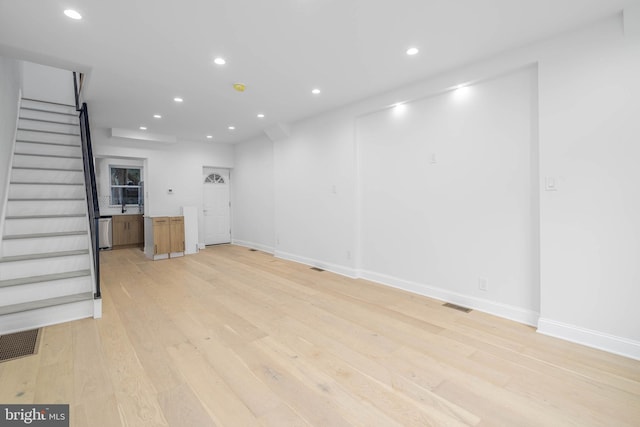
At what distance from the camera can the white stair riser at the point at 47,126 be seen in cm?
476

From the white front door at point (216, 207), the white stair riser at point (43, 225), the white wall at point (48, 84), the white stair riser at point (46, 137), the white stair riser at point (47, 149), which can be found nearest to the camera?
the white stair riser at point (43, 225)

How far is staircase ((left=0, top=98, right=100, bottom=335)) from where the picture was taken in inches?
110

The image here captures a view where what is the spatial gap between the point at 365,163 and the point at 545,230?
2.45 m

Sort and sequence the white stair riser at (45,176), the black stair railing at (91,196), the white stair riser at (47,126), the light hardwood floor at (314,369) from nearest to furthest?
1. the light hardwood floor at (314,369)
2. the black stair railing at (91,196)
3. the white stair riser at (45,176)
4. the white stair riser at (47,126)

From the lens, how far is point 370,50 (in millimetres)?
2871

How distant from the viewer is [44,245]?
10.8 feet

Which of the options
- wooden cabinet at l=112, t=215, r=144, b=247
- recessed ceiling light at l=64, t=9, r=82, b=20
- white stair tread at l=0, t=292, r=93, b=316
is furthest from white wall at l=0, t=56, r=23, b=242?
wooden cabinet at l=112, t=215, r=144, b=247

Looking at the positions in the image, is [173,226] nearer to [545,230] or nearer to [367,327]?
[367,327]

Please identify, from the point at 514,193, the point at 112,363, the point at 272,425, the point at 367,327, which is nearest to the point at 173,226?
the point at 112,363

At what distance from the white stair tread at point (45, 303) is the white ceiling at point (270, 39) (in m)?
2.53

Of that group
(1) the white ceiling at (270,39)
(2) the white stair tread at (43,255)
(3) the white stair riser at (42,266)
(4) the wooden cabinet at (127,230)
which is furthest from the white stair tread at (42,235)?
(4) the wooden cabinet at (127,230)

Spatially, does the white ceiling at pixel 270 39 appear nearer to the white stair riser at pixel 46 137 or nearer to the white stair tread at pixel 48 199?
the white stair riser at pixel 46 137

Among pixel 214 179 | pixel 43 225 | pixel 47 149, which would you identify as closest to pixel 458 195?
pixel 43 225

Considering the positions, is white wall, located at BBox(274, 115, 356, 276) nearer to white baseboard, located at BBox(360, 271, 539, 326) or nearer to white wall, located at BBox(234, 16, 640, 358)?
white wall, located at BBox(234, 16, 640, 358)
